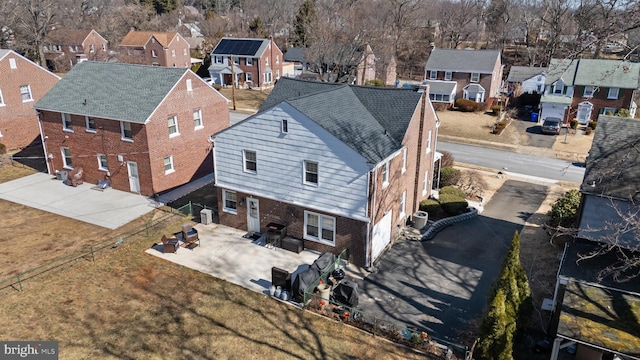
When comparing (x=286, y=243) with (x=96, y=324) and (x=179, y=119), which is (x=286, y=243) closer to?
(x=96, y=324)

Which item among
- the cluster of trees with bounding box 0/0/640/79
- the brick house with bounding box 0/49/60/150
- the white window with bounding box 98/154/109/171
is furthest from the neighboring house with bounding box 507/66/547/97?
the brick house with bounding box 0/49/60/150

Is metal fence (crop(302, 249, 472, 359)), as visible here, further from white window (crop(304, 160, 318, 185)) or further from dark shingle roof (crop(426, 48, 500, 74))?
dark shingle roof (crop(426, 48, 500, 74))

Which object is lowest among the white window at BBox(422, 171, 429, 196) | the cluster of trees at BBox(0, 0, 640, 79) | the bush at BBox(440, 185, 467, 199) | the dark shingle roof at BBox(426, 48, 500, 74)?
the bush at BBox(440, 185, 467, 199)

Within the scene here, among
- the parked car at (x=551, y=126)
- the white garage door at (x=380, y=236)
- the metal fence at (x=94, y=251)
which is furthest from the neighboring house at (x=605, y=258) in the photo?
the parked car at (x=551, y=126)

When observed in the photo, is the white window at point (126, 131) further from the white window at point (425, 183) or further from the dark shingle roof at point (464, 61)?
the dark shingle roof at point (464, 61)

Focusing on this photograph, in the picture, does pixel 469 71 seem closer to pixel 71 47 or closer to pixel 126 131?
pixel 126 131

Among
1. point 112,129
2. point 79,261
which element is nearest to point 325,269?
point 79,261
